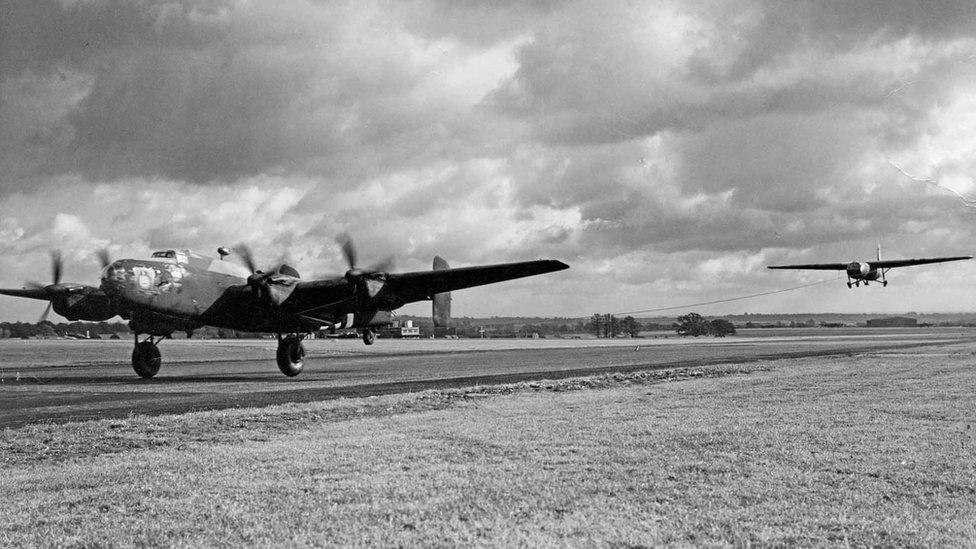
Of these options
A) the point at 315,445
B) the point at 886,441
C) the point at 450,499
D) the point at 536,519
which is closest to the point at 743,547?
the point at 536,519

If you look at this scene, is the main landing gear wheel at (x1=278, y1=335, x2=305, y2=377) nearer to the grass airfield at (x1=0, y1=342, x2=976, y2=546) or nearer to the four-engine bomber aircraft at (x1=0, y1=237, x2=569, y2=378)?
the four-engine bomber aircraft at (x1=0, y1=237, x2=569, y2=378)

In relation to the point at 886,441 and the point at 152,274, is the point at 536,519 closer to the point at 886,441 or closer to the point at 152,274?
the point at 886,441

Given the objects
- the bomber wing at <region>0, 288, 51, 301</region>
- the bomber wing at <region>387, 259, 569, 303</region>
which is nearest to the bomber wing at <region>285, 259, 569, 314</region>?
the bomber wing at <region>387, 259, 569, 303</region>

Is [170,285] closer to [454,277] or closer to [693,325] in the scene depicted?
[454,277]

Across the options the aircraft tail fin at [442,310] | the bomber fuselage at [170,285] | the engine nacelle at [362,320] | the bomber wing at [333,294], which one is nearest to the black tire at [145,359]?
the bomber fuselage at [170,285]

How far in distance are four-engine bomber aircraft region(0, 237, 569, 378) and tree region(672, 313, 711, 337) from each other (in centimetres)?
12688

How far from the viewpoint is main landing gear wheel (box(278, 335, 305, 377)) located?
1198 inches

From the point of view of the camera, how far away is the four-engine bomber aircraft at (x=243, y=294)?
88.9 feet

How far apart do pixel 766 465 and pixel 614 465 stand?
79.2 inches

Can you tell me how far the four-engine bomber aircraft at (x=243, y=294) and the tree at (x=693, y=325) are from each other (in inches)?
4995

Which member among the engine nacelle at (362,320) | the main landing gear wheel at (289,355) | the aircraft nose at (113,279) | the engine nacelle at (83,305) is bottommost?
the main landing gear wheel at (289,355)

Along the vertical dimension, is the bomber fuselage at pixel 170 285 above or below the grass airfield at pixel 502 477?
above

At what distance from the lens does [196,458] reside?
1082 centimetres

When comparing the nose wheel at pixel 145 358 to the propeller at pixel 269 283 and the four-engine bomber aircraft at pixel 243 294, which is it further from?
the propeller at pixel 269 283
